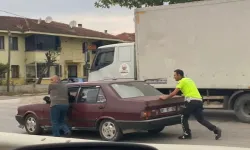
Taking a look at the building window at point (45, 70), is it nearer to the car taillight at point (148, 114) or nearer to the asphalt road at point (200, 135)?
the asphalt road at point (200, 135)

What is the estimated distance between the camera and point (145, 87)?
425 inches

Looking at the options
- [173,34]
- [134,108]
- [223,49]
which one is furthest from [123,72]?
[134,108]

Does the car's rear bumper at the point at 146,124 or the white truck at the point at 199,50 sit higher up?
the white truck at the point at 199,50

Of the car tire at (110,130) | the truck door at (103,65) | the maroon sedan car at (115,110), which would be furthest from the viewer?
the truck door at (103,65)

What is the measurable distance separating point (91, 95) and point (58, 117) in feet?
3.04

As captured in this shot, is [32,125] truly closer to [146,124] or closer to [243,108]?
[146,124]

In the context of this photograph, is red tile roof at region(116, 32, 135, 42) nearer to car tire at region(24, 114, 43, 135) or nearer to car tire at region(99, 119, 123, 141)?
car tire at region(24, 114, 43, 135)

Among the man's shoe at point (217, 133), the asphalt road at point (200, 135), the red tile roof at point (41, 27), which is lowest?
the asphalt road at point (200, 135)

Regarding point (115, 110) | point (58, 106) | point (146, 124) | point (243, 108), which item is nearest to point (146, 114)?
point (146, 124)

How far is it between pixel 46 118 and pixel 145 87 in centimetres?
255

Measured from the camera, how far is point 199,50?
13.2 metres

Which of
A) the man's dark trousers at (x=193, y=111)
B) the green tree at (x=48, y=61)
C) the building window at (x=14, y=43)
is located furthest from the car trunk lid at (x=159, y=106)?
the building window at (x=14, y=43)

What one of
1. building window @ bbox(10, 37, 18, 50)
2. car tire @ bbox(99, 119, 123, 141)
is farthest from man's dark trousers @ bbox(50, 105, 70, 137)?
building window @ bbox(10, 37, 18, 50)

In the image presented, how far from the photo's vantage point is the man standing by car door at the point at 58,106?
10.6 meters
